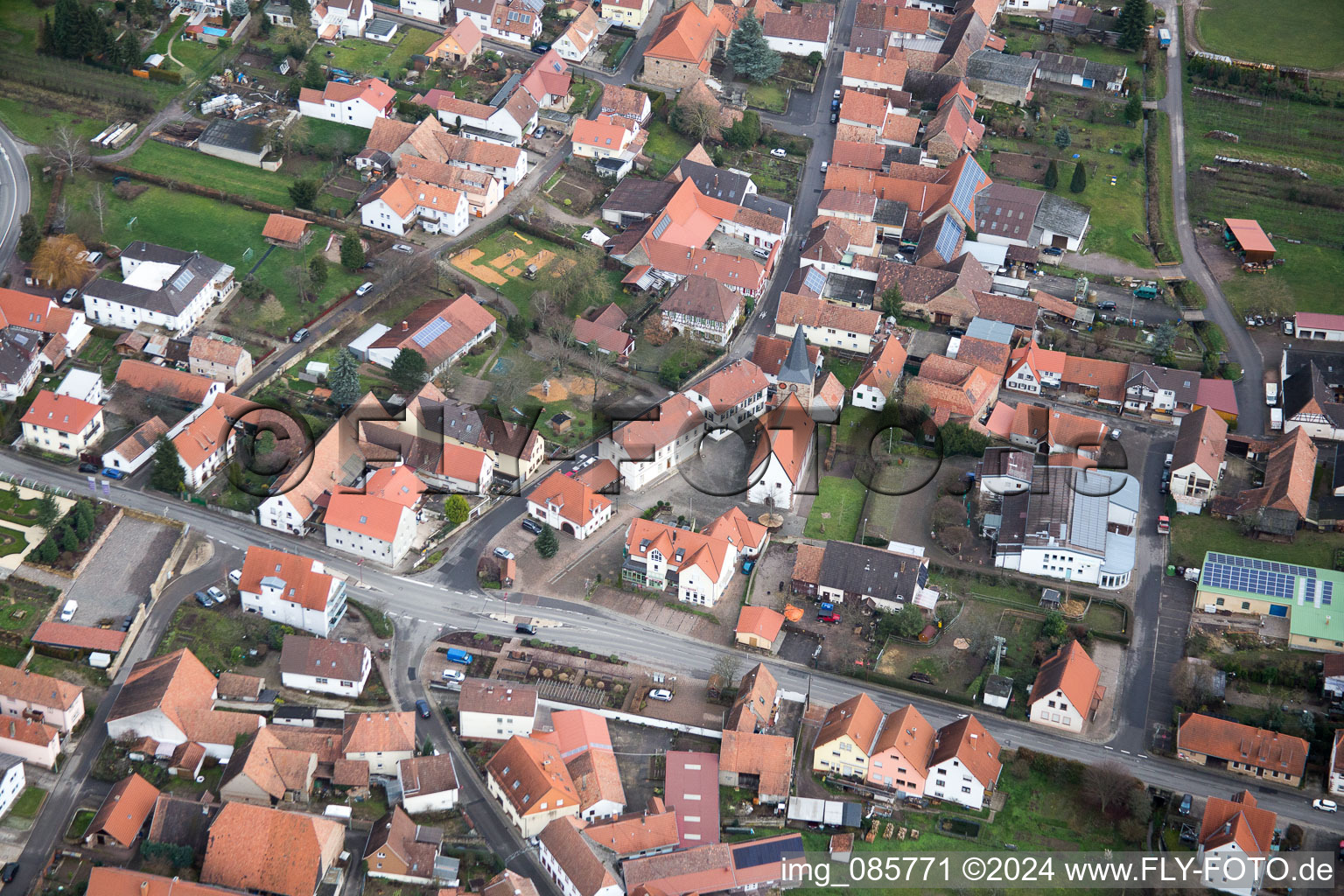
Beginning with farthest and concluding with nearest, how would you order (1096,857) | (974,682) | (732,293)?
(732,293), (974,682), (1096,857)

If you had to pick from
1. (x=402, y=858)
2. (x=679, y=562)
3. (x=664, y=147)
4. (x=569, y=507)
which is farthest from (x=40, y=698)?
(x=664, y=147)

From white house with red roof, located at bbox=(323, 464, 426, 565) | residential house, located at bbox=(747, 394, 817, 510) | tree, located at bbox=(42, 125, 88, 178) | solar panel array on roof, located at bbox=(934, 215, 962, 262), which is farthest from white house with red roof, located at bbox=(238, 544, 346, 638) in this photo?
solar panel array on roof, located at bbox=(934, 215, 962, 262)

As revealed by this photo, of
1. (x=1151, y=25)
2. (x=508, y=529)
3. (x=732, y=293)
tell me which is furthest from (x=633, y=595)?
(x=1151, y=25)

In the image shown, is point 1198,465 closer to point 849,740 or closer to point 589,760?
point 849,740

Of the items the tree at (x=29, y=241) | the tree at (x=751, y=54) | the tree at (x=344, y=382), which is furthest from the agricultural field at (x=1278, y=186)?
the tree at (x=29, y=241)

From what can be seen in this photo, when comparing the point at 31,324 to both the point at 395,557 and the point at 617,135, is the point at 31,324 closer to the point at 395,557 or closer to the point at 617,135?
the point at 395,557

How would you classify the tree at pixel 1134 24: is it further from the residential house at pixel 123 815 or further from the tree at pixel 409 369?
the residential house at pixel 123 815
